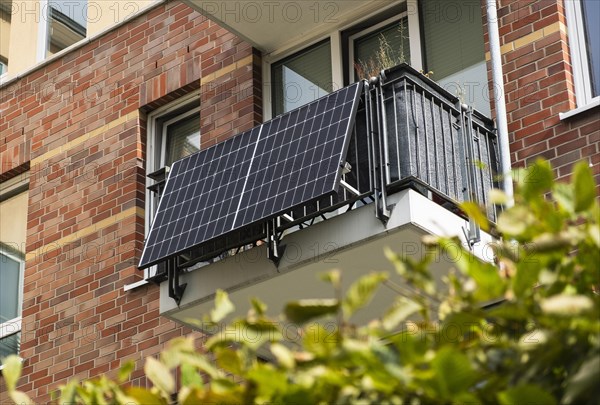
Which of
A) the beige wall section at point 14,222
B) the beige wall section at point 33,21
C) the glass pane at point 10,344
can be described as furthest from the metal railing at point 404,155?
the beige wall section at point 33,21

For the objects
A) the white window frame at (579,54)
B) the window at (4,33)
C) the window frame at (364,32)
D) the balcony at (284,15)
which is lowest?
the white window frame at (579,54)

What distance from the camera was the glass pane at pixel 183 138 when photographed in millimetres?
11172

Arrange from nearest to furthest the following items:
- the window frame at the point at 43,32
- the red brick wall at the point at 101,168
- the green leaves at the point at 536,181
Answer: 1. the green leaves at the point at 536,181
2. the red brick wall at the point at 101,168
3. the window frame at the point at 43,32

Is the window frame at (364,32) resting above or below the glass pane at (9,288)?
above

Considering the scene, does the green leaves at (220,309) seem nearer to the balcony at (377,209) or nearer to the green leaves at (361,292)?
the green leaves at (361,292)

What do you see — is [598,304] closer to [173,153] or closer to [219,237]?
[219,237]

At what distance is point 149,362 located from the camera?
9.71 feet

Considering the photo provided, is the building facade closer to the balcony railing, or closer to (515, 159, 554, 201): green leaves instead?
the balcony railing

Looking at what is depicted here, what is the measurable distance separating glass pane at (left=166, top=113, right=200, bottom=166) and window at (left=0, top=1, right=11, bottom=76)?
279 centimetres

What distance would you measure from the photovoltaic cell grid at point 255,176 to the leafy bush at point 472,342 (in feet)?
15.0

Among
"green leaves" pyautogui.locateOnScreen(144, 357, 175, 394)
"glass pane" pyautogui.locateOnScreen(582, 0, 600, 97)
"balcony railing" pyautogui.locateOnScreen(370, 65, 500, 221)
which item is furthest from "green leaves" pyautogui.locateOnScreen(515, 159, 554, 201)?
"glass pane" pyautogui.locateOnScreen(582, 0, 600, 97)

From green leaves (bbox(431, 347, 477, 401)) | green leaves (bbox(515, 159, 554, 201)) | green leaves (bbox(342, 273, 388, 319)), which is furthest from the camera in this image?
green leaves (bbox(515, 159, 554, 201))

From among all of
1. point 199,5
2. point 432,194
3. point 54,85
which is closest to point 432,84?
point 432,194

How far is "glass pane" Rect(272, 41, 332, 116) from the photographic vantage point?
33.6 ft
